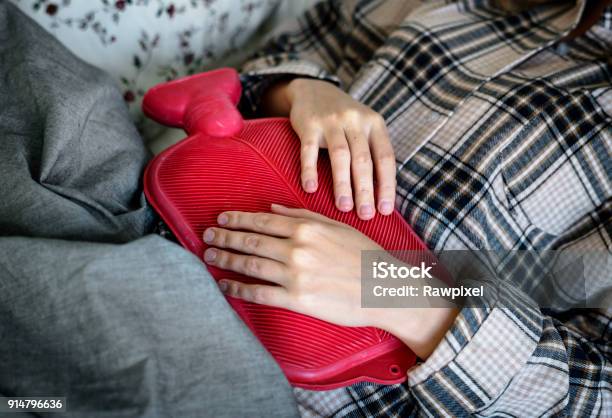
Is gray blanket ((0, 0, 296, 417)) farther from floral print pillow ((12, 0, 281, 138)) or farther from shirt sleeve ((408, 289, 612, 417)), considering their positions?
floral print pillow ((12, 0, 281, 138))

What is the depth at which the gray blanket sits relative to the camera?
1.65ft

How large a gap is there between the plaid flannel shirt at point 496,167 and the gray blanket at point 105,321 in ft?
0.72

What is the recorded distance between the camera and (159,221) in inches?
26.9

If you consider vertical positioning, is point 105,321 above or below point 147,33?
below

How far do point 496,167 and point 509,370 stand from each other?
0.28 m

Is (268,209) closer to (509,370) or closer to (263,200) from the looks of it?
(263,200)

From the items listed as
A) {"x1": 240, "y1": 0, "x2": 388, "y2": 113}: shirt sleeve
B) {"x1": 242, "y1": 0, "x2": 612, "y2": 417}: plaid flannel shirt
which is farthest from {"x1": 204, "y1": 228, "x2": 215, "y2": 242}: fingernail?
{"x1": 240, "y1": 0, "x2": 388, "y2": 113}: shirt sleeve

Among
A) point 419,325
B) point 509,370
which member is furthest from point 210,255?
point 509,370

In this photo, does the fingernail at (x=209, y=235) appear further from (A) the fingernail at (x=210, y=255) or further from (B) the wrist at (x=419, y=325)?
(B) the wrist at (x=419, y=325)

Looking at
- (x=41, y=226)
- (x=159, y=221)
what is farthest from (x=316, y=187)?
(x=41, y=226)

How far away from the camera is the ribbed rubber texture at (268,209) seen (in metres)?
0.59

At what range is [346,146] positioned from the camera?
28.5 inches

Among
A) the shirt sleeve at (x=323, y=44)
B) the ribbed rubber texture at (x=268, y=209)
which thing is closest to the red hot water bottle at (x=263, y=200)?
the ribbed rubber texture at (x=268, y=209)

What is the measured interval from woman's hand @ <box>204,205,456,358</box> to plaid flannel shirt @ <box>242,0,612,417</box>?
0.09 meters
